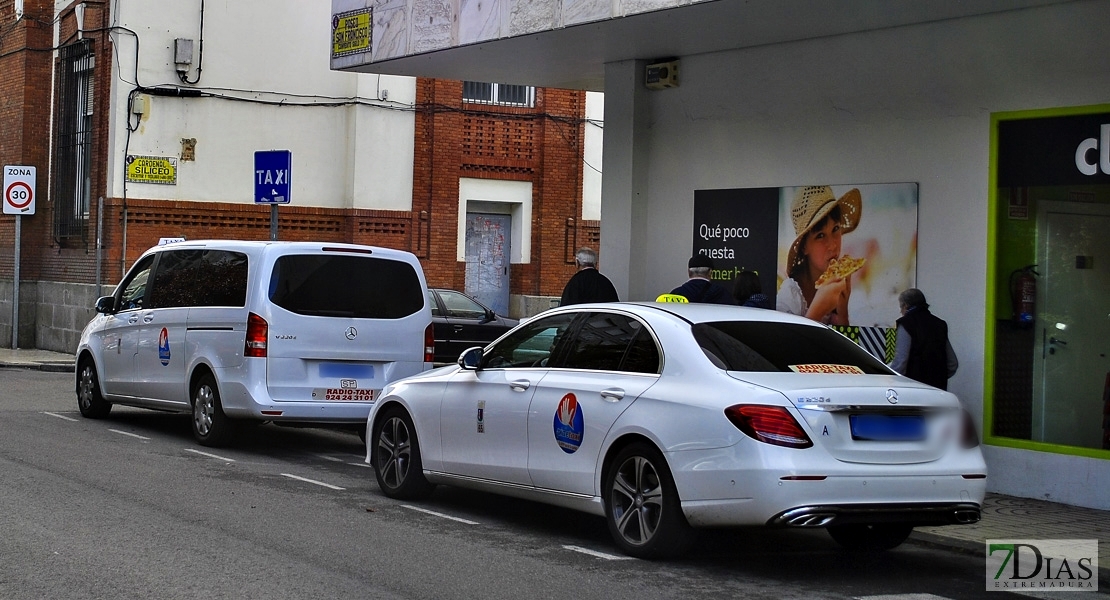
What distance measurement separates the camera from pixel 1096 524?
30.3ft

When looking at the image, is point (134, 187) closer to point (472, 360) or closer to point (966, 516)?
point (472, 360)

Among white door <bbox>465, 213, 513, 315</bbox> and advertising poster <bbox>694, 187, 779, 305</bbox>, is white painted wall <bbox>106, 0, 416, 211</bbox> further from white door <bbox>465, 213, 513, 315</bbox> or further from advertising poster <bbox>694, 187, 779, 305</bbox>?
advertising poster <bbox>694, 187, 779, 305</bbox>

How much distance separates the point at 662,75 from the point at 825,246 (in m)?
2.88

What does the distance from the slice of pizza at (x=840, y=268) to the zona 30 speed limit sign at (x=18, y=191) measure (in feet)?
54.5

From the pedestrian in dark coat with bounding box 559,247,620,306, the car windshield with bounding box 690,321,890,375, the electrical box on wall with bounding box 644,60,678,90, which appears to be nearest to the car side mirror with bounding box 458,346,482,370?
the car windshield with bounding box 690,321,890,375

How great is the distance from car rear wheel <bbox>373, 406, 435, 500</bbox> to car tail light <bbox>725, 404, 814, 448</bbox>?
127 inches

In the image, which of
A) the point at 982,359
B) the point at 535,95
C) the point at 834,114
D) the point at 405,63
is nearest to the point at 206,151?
the point at 535,95

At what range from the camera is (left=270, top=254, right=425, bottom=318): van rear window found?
11.9 metres

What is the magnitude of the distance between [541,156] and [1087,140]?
16654 millimetres

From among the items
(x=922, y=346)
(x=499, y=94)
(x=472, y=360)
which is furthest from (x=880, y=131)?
(x=499, y=94)

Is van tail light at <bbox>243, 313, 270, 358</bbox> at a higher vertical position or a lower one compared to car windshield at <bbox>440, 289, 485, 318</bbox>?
lower

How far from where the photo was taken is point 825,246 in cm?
1221

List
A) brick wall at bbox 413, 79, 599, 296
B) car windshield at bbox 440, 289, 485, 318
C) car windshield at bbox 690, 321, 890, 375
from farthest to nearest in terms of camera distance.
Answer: brick wall at bbox 413, 79, 599, 296 → car windshield at bbox 440, 289, 485, 318 → car windshield at bbox 690, 321, 890, 375

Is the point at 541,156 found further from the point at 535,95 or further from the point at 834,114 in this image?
the point at 834,114
